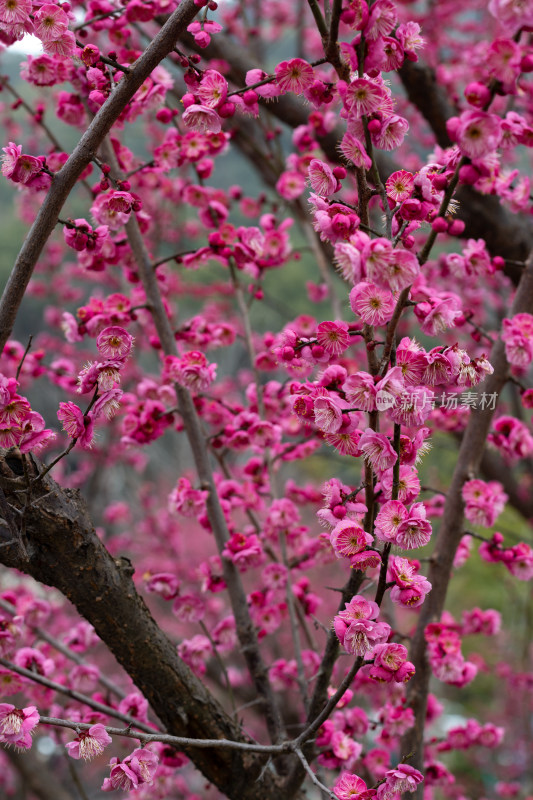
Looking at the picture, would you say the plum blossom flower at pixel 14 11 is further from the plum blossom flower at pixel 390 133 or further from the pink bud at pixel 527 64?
the pink bud at pixel 527 64

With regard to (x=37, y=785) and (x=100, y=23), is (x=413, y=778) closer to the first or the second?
(x=100, y=23)

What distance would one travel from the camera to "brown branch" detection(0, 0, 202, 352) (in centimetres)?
129

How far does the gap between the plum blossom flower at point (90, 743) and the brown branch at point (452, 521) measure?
1.00 meters

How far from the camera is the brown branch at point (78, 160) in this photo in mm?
1287

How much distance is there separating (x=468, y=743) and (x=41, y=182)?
7.34ft

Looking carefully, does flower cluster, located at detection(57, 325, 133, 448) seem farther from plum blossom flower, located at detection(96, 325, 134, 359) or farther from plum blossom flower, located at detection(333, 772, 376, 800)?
plum blossom flower, located at detection(333, 772, 376, 800)

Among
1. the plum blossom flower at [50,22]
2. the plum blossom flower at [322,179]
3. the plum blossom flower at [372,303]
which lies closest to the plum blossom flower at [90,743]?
the plum blossom flower at [372,303]

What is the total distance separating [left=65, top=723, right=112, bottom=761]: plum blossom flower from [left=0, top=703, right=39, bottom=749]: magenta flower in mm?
95

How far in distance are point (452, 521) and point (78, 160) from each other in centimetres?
147

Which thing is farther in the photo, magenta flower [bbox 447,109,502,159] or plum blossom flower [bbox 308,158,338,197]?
plum blossom flower [bbox 308,158,338,197]

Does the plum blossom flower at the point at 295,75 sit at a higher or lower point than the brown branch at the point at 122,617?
higher

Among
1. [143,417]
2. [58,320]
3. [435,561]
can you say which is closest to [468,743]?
[435,561]

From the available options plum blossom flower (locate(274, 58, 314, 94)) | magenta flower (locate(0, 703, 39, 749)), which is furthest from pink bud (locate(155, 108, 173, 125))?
magenta flower (locate(0, 703, 39, 749))

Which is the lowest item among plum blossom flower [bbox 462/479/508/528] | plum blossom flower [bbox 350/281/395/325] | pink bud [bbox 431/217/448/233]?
plum blossom flower [bbox 462/479/508/528]
